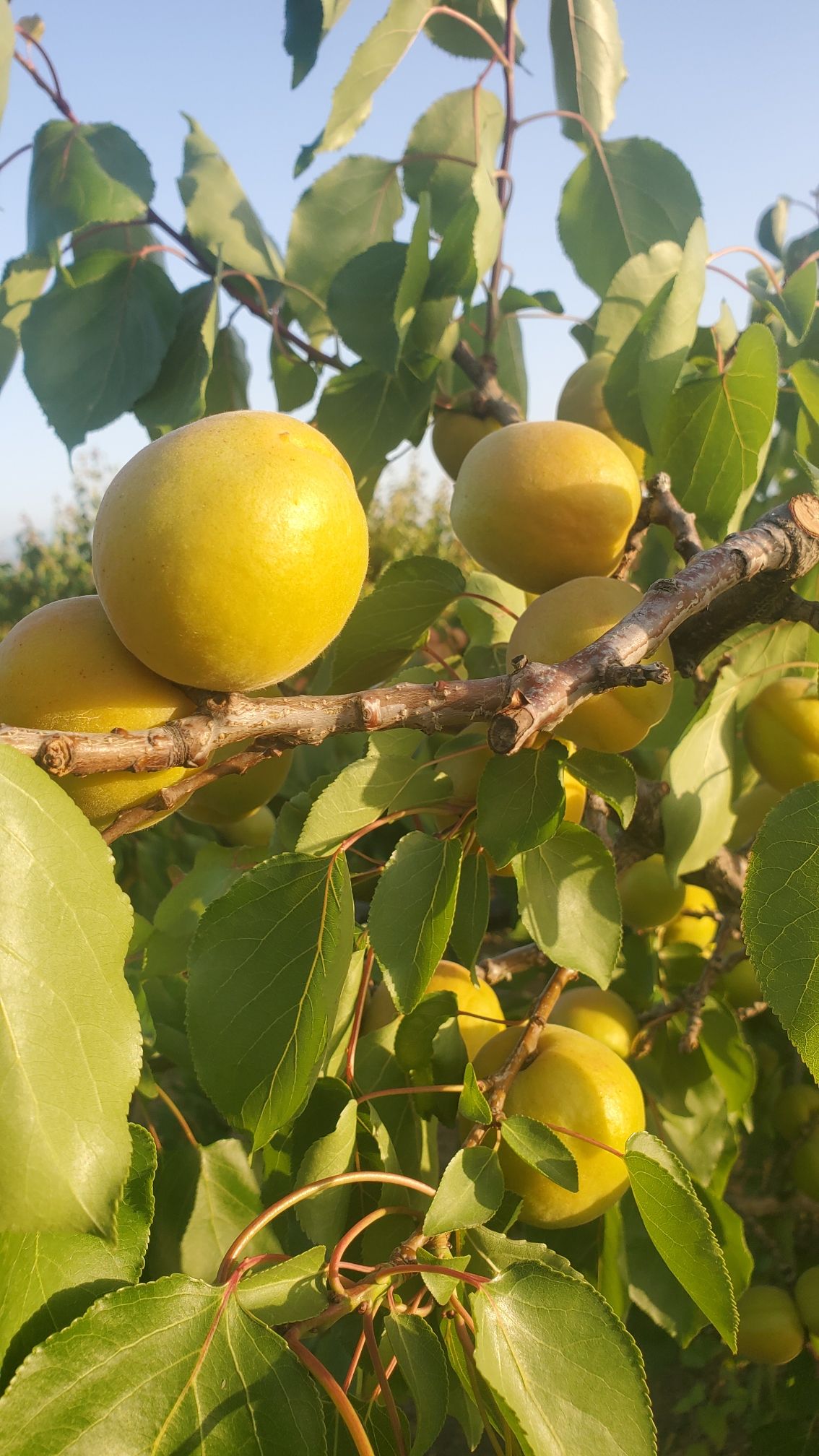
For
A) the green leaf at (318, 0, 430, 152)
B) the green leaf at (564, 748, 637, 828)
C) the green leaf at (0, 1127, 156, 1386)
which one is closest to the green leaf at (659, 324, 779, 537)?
the green leaf at (564, 748, 637, 828)

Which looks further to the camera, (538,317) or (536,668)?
(538,317)

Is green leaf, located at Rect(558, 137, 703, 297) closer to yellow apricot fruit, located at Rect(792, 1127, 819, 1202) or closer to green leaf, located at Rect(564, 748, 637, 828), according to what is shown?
green leaf, located at Rect(564, 748, 637, 828)

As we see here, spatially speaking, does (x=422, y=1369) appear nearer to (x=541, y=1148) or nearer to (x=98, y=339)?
(x=541, y=1148)

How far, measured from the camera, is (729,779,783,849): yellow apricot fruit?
3.81 ft

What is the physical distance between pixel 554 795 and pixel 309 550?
0.81ft

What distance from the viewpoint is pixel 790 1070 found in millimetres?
1383

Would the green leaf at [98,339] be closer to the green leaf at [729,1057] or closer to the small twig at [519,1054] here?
the small twig at [519,1054]

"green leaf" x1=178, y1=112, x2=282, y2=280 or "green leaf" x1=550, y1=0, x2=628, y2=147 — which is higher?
"green leaf" x1=550, y1=0, x2=628, y2=147

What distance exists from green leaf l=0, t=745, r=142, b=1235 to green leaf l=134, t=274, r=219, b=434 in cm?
82

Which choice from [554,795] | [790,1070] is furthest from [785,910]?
[790,1070]

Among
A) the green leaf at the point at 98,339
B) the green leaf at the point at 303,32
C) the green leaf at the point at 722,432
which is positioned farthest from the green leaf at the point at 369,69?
the green leaf at the point at 722,432

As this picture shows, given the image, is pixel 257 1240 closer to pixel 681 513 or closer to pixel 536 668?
pixel 536 668

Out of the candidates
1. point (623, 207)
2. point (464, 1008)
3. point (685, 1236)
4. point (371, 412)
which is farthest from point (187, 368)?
point (685, 1236)

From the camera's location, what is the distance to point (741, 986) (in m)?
1.27
